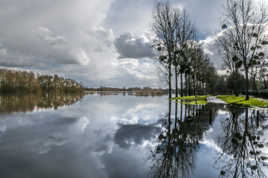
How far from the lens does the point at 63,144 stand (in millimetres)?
5809

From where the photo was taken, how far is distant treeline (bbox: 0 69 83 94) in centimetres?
10281

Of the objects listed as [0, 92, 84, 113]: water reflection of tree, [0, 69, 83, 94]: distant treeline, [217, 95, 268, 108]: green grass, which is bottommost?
[0, 92, 84, 113]: water reflection of tree

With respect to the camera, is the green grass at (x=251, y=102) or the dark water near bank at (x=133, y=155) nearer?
the dark water near bank at (x=133, y=155)

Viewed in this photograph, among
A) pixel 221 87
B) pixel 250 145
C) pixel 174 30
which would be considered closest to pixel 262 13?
pixel 174 30

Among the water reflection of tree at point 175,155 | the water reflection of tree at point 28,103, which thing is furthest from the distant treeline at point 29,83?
the water reflection of tree at point 175,155

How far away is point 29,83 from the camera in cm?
11494

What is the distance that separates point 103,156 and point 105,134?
8.30 ft

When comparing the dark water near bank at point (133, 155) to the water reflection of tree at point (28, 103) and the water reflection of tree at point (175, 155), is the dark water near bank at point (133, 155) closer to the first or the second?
the water reflection of tree at point (175, 155)

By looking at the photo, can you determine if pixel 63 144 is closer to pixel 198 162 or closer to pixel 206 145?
pixel 198 162

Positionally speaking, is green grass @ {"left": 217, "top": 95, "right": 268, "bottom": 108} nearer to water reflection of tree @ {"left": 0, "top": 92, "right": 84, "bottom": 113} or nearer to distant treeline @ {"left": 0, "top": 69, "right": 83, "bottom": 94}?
water reflection of tree @ {"left": 0, "top": 92, "right": 84, "bottom": 113}

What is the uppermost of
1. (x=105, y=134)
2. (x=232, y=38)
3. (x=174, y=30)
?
(x=174, y=30)

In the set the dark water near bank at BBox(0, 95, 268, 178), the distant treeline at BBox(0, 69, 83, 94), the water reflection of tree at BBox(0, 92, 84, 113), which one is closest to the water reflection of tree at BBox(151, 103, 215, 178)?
the dark water near bank at BBox(0, 95, 268, 178)

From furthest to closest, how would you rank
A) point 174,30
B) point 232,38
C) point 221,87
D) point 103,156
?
point 221,87, point 174,30, point 232,38, point 103,156

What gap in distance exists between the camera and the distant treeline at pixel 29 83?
10281 centimetres
